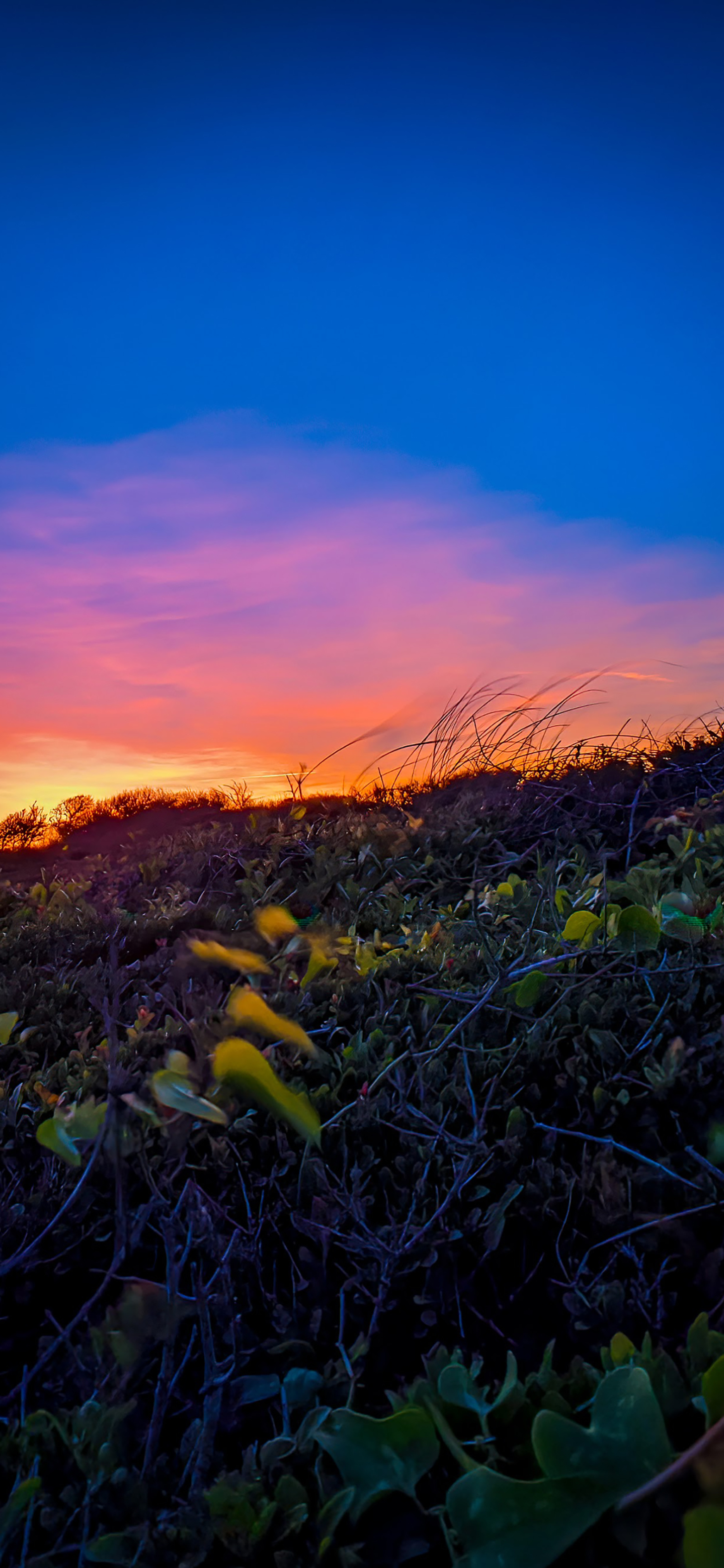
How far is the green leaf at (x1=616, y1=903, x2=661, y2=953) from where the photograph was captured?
2.01 metres

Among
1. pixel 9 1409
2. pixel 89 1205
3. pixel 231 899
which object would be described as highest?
pixel 231 899

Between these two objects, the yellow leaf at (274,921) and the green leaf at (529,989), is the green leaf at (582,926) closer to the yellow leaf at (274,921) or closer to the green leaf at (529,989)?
the green leaf at (529,989)

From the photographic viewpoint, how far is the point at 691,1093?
1.95 metres

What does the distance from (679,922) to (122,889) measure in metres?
2.95

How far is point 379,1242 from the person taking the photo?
157 cm

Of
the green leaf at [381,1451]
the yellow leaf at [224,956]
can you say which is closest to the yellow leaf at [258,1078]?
Answer: the yellow leaf at [224,956]

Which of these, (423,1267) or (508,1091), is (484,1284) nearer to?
(423,1267)

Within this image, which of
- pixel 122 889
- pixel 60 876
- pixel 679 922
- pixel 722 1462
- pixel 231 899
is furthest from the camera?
pixel 60 876

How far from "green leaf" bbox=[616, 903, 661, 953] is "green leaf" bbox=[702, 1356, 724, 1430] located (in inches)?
40.5

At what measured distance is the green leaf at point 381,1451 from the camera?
1.15 meters

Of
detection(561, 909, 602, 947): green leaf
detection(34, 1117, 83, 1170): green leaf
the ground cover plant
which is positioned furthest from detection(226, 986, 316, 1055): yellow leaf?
detection(561, 909, 602, 947): green leaf

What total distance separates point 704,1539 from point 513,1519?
0.22 metres

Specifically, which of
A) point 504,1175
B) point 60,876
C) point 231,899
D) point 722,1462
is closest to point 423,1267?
point 504,1175

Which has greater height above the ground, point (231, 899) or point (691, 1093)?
point (231, 899)
